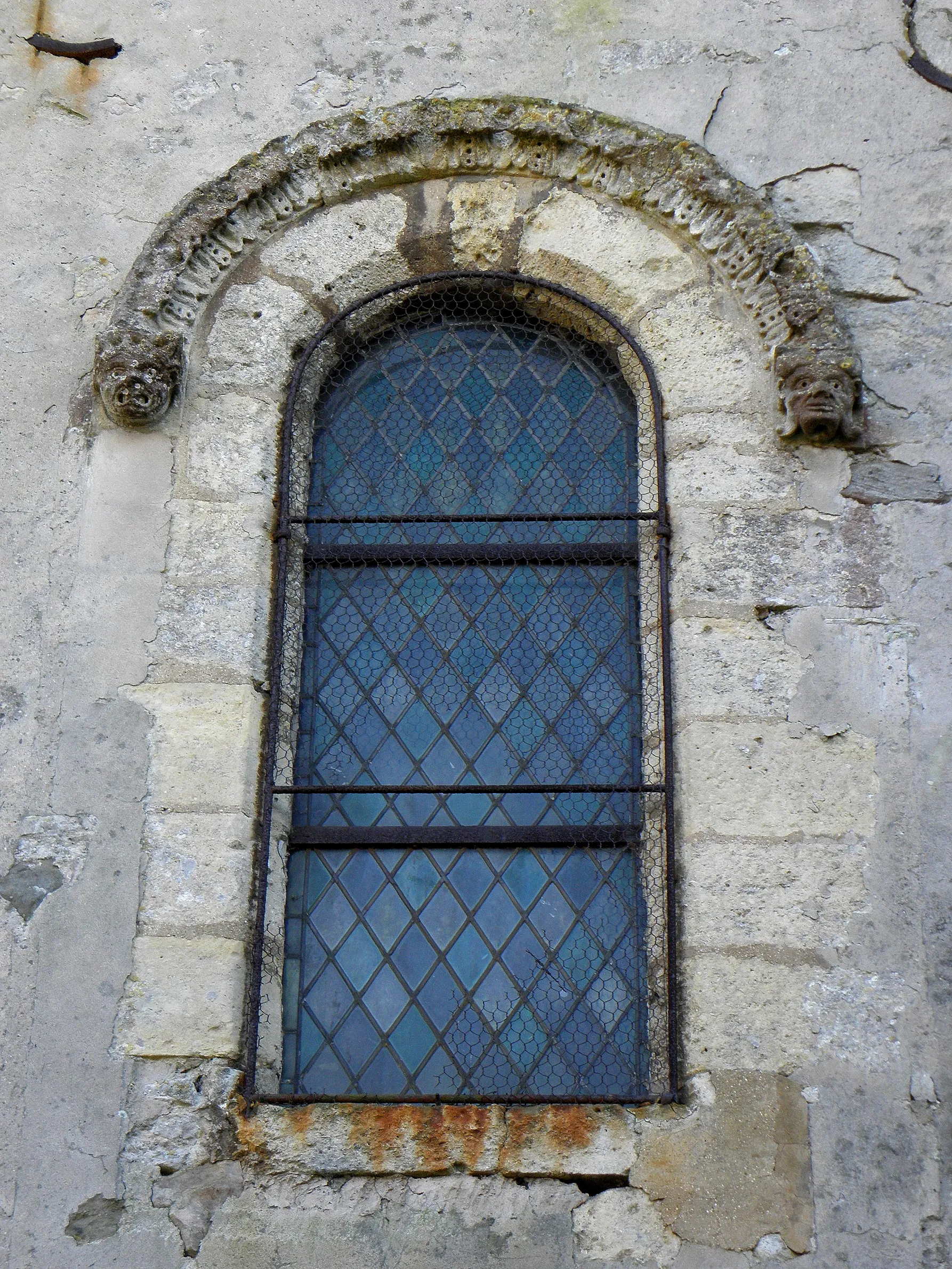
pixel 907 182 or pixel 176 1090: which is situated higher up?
pixel 907 182

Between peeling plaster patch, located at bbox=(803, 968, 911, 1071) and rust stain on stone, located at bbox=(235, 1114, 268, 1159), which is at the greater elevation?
peeling plaster patch, located at bbox=(803, 968, 911, 1071)

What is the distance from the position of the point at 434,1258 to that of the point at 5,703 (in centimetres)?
165

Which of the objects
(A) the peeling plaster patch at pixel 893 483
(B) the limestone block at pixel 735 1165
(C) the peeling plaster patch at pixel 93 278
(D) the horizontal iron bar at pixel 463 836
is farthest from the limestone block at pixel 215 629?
(A) the peeling plaster patch at pixel 893 483

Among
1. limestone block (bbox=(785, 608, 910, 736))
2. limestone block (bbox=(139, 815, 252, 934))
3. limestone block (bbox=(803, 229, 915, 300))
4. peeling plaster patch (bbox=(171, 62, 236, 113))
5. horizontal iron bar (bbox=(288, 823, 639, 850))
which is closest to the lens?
limestone block (bbox=(139, 815, 252, 934))

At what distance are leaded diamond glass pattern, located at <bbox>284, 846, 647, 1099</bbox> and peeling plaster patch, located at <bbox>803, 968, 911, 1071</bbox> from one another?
44 cm

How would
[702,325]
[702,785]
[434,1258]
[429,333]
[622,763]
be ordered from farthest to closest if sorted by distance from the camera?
[429,333]
[702,325]
[622,763]
[702,785]
[434,1258]

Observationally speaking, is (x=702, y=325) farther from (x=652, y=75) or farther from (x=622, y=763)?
(x=622, y=763)

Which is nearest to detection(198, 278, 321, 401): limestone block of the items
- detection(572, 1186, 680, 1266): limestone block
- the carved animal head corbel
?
the carved animal head corbel

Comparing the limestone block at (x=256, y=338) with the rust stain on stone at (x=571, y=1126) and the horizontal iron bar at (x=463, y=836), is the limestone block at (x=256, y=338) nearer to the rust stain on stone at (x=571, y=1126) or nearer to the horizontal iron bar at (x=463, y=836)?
the horizontal iron bar at (x=463, y=836)

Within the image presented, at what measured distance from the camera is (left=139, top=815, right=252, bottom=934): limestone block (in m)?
3.23

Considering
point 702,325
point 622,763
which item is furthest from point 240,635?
point 702,325

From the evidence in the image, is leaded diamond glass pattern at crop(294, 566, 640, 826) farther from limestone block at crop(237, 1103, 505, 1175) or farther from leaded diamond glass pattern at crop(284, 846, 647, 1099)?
limestone block at crop(237, 1103, 505, 1175)

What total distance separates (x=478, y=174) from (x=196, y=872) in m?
2.17

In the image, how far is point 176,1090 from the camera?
10.1 ft
